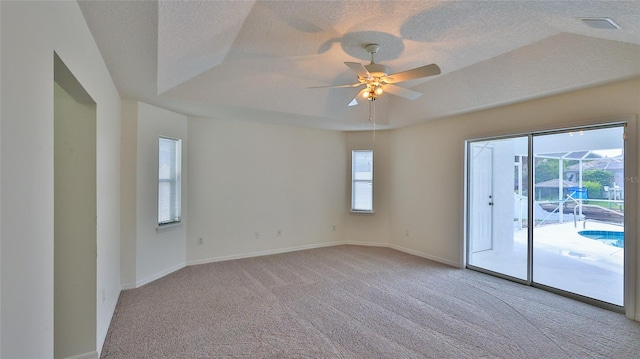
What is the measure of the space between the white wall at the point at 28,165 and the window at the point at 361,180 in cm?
541

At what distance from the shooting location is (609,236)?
3627 millimetres

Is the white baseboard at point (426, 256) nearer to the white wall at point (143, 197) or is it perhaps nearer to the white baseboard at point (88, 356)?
the white wall at point (143, 197)

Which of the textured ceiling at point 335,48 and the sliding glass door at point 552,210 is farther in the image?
the sliding glass door at point 552,210

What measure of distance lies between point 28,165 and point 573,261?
549 centimetres

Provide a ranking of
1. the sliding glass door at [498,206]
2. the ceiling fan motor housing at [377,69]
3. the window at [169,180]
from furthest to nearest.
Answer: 1. the window at [169,180]
2. the sliding glass door at [498,206]
3. the ceiling fan motor housing at [377,69]

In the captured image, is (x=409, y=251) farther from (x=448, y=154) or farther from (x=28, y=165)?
(x=28, y=165)

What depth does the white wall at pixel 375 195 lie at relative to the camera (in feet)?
21.4

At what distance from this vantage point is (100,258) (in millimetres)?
2727

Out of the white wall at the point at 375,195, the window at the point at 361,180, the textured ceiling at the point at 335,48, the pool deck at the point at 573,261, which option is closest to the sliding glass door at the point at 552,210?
the pool deck at the point at 573,261

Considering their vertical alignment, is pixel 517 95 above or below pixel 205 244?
above

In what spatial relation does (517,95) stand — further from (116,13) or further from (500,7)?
(116,13)

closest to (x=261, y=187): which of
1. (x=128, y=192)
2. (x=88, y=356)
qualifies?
(x=128, y=192)

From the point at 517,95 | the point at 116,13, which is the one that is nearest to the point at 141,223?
the point at 116,13

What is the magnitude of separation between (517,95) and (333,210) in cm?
393
